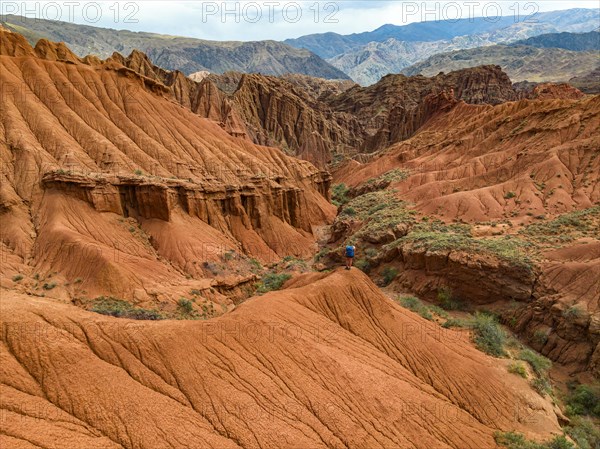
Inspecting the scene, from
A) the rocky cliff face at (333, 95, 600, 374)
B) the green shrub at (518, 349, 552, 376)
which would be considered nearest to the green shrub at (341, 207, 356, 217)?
the rocky cliff face at (333, 95, 600, 374)

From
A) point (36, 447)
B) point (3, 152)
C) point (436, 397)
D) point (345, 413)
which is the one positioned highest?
point (3, 152)

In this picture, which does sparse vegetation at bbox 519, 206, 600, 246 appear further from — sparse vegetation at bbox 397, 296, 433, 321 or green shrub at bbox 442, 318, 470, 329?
green shrub at bbox 442, 318, 470, 329

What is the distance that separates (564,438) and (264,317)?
419 inches

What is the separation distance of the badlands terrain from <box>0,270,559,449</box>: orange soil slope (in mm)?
58

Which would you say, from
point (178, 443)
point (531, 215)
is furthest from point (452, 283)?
point (178, 443)

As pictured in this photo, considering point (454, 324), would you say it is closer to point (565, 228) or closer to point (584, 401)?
point (584, 401)

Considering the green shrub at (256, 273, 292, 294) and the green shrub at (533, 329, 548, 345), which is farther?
the green shrub at (256, 273, 292, 294)

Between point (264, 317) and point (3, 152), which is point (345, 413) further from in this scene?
point (3, 152)

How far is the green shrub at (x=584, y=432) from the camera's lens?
14383 mm

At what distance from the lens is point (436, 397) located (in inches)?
562

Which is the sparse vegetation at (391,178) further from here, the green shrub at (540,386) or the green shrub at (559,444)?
the green shrub at (559,444)

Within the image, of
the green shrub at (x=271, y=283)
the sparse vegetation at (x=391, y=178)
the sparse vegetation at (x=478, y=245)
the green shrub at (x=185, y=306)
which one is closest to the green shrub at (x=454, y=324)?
the sparse vegetation at (x=478, y=245)

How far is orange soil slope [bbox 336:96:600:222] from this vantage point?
38000 mm

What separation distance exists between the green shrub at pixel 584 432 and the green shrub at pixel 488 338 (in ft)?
11.7
